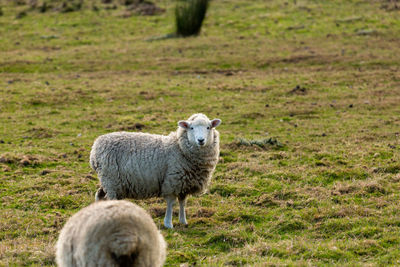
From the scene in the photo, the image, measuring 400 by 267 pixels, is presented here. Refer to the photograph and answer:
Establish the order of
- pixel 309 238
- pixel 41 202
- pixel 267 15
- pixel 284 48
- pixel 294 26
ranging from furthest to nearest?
1. pixel 267 15
2. pixel 294 26
3. pixel 284 48
4. pixel 41 202
5. pixel 309 238

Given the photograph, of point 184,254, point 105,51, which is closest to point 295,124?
point 184,254

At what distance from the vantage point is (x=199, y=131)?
26.7 ft

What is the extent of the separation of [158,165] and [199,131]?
33.6 inches

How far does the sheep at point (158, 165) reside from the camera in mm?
8062

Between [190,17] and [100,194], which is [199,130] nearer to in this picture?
[100,194]

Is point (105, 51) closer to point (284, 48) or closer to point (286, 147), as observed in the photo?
point (284, 48)

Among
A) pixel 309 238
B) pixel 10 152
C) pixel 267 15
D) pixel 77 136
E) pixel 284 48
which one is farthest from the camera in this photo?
pixel 267 15

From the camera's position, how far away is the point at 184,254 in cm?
648

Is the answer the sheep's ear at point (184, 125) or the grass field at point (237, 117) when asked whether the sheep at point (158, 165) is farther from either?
the grass field at point (237, 117)

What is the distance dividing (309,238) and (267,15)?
23.5 meters

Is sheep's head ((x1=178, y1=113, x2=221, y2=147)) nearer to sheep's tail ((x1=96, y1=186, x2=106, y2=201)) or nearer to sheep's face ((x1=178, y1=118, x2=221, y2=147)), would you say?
sheep's face ((x1=178, y1=118, x2=221, y2=147))

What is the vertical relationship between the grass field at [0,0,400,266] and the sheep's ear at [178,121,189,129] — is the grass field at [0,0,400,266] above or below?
below

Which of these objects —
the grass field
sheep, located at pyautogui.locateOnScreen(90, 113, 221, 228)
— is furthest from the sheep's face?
the grass field

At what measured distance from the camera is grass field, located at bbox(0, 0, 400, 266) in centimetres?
724
